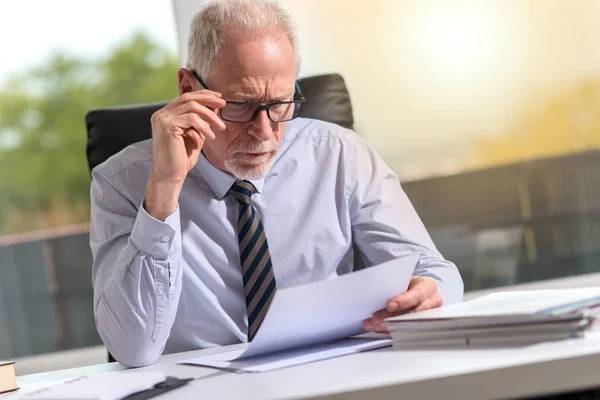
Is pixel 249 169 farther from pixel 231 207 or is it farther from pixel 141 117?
pixel 141 117

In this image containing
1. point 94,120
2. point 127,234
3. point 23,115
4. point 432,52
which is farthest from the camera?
point 23,115

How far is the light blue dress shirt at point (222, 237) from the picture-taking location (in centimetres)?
150

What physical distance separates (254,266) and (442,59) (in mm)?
1648

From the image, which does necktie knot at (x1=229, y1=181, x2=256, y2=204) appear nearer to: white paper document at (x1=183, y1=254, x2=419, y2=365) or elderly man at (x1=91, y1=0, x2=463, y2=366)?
elderly man at (x1=91, y1=0, x2=463, y2=366)

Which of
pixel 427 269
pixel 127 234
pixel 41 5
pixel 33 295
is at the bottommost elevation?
pixel 33 295

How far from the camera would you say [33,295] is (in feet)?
11.1

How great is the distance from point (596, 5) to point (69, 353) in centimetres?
245

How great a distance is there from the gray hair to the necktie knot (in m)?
0.24

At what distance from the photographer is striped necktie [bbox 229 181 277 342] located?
65.6 inches

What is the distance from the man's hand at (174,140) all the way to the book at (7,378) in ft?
1.17

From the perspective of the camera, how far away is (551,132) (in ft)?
10.2

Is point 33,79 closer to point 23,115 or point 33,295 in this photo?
point 23,115

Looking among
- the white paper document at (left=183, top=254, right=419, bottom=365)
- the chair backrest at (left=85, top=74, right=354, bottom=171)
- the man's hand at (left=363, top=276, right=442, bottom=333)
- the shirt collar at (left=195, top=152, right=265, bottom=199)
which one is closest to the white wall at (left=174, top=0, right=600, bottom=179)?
the chair backrest at (left=85, top=74, right=354, bottom=171)

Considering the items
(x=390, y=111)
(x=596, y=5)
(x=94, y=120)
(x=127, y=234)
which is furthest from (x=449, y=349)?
(x=596, y=5)
